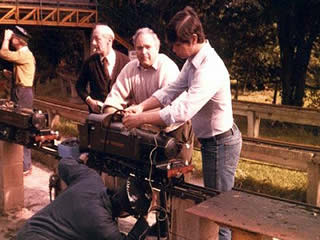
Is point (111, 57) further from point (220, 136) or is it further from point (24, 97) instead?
point (24, 97)

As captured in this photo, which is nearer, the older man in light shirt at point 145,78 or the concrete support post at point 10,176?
the older man in light shirt at point 145,78

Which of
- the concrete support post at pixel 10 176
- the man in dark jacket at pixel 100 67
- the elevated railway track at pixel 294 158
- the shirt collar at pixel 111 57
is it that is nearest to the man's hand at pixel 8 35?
the concrete support post at pixel 10 176

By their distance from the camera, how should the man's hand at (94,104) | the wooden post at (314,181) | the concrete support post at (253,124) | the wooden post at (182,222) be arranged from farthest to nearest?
the concrete support post at (253,124) → the wooden post at (314,181) → the man's hand at (94,104) → the wooden post at (182,222)

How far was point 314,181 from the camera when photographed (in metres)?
5.71

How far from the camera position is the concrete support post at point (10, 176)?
5.47m

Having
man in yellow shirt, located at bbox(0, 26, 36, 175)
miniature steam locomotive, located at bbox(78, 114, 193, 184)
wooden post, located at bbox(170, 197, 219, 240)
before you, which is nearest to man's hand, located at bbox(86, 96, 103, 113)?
miniature steam locomotive, located at bbox(78, 114, 193, 184)

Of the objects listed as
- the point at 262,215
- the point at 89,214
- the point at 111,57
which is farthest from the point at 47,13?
the point at 262,215

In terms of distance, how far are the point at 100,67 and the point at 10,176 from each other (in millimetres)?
1731

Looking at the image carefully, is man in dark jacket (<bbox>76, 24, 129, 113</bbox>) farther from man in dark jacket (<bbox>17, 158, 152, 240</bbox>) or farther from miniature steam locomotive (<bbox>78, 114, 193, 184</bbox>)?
man in dark jacket (<bbox>17, 158, 152, 240</bbox>)

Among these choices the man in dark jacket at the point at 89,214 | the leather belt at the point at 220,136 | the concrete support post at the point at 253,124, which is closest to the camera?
the man in dark jacket at the point at 89,214

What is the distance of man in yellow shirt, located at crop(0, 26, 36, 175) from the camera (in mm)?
6570

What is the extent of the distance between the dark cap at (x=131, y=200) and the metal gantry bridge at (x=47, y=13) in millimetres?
11593

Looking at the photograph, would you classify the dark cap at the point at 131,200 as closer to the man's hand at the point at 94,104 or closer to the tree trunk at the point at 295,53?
the man's hand at the point at 94,104

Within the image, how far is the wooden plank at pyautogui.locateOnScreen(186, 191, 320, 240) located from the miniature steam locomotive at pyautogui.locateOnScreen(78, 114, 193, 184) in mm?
468
